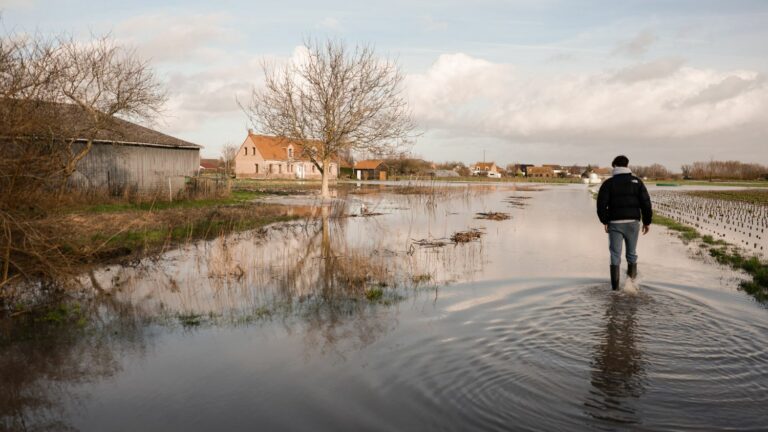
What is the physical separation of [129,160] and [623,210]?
26.9m

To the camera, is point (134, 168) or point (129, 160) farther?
point (134, 168)

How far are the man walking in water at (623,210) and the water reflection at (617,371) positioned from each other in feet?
6.05

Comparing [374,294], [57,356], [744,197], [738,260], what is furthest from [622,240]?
[744,197]

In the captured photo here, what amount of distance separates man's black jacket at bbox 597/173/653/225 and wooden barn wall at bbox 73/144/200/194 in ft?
72.4

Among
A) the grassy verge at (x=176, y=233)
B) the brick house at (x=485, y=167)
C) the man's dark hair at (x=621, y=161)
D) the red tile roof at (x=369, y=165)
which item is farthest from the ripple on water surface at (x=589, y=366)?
the brick house at (x=485, y=167)

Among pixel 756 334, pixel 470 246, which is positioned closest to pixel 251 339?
pixel 756 334

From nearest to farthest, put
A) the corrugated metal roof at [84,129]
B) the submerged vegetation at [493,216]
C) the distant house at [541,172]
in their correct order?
the corrugated metal roof at [84,129] < the submerged vegetation at [493,216] < the distant house at [541,172]

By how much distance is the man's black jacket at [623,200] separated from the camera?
29.5ft

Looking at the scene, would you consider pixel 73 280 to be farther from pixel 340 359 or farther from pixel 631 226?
pixel 631 226

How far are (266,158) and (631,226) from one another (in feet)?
230

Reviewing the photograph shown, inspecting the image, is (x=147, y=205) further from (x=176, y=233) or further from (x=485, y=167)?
(x=485, y=167)

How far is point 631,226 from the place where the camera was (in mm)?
9031

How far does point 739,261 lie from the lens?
11969mm

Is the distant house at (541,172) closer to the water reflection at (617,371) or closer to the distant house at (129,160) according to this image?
the distant house at (129,160)
